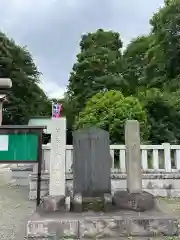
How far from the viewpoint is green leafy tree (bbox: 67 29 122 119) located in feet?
68.7

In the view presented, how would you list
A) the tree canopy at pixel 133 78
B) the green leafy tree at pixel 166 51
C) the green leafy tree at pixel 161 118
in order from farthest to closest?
the green leafy tree at pixel 166 51 → the green leafy tree at pixel 161 118 → the tree canopy at pixel 133 78

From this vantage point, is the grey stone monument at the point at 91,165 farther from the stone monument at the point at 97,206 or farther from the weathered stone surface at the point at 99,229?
the weathered stone surface at the point at 99,229

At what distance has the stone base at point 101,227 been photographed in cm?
485

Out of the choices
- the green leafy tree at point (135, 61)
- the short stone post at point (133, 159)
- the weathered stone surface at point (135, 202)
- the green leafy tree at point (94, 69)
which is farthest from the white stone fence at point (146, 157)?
the green leafy tree at point (135, 61)

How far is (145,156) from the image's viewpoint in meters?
8.05

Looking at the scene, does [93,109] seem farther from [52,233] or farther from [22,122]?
[22,122]

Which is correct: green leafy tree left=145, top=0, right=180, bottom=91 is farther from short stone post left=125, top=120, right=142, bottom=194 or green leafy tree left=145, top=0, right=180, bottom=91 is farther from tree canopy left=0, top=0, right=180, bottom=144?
short stone post left=125, top=120, right=142, bottom=194

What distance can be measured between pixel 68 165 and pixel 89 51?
1640 centimetres

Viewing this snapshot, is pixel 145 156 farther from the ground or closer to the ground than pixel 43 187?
farther from the ground

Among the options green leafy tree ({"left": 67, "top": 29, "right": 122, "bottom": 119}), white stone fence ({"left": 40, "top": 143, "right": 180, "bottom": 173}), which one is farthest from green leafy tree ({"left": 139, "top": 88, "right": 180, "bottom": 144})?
green leafy tree ({"left": 67, "top": 29, "right": 122, "bottom": 119})

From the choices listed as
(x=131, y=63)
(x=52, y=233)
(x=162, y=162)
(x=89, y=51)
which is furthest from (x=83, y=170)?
(x=131, y=63)

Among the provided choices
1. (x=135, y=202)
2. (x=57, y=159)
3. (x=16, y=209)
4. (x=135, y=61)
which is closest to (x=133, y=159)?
(x=135, y=202)

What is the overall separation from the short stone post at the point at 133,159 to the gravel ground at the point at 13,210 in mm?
2242

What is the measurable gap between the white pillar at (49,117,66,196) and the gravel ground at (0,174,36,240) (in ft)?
3.04
